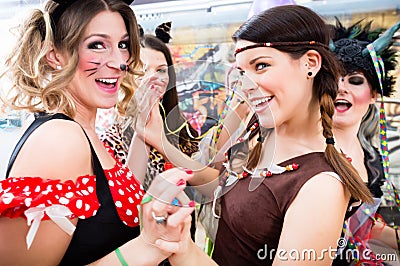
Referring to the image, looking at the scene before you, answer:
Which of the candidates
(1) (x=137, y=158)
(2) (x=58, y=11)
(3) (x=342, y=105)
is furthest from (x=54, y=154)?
(3) (x=342, y=105)

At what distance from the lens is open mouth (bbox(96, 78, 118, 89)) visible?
0.90m

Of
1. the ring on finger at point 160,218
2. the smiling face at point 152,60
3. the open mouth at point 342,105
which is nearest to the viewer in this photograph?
the ring on finger at point 160,218

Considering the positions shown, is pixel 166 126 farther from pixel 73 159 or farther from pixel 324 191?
pixel 324 191

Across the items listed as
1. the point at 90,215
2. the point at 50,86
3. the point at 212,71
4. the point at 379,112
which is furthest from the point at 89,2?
the point at 379,112

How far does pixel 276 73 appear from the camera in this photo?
86cm

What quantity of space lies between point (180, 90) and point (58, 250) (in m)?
0.36

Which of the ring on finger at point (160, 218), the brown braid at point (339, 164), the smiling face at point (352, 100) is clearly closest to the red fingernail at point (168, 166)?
the ring on finger at point (160, 218)

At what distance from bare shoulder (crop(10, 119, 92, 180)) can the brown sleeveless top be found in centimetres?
34

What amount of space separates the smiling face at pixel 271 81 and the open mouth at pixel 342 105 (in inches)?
9.0

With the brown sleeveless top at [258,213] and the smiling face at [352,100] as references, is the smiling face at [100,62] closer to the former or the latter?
the brown sleeveless top at [258,213]

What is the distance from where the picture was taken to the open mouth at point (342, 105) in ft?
3.59

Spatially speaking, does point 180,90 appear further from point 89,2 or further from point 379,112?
point 379,112

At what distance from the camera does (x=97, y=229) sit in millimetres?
804

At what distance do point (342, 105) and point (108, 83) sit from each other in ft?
1.93
